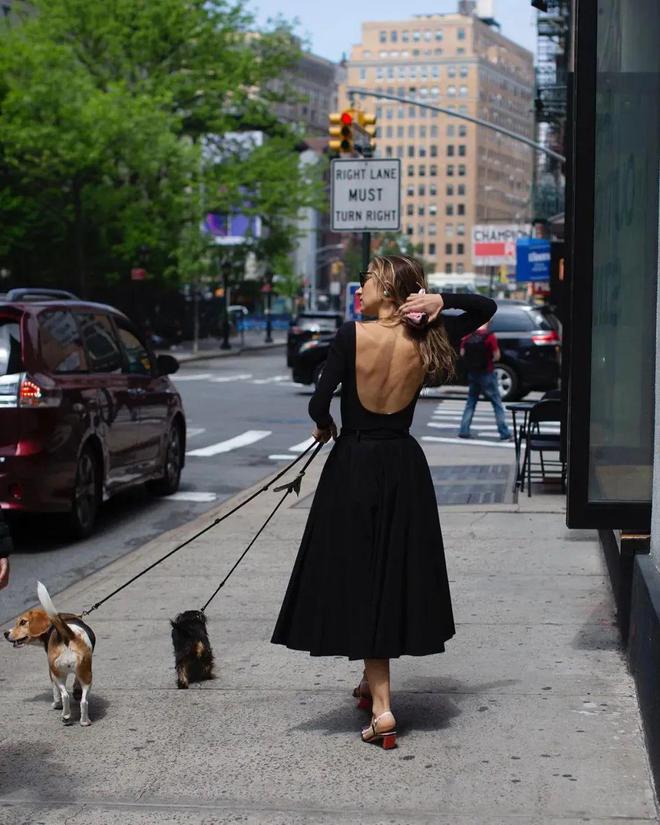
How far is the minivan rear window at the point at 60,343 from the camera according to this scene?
36.6 feet

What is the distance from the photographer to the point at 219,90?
56031mm

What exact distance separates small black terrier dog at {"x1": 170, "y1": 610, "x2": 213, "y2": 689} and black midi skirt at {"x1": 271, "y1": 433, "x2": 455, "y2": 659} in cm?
86

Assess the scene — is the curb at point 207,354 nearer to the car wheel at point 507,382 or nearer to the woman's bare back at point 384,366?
the car wheel at point 507,382

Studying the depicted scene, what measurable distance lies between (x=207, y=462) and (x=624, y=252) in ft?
37.2

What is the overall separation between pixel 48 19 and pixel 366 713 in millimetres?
47943

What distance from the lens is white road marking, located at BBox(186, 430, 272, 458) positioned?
62.1 ft

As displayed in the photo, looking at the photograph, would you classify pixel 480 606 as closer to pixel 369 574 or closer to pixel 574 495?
pixel 574 495

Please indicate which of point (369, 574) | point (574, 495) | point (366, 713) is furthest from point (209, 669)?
point (574, 495)

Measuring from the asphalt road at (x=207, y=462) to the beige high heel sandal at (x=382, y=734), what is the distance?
3481mm

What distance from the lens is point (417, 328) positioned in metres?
5.61

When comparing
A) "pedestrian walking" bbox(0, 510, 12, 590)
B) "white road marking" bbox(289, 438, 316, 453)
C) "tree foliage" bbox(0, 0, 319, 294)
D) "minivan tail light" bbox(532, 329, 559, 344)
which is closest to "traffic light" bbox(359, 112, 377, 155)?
"white road marking" bbox(289, 438, 316, 453)

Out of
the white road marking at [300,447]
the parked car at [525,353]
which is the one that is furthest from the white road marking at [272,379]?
the white road marking at [300,447]

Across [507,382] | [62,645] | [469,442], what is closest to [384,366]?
[62,645]

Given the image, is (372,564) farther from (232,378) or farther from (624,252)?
(232,378)
